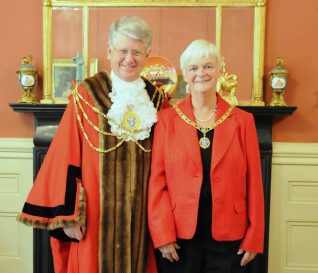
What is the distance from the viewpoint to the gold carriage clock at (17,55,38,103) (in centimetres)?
233

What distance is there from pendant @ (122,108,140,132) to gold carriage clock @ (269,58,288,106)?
3.51ft

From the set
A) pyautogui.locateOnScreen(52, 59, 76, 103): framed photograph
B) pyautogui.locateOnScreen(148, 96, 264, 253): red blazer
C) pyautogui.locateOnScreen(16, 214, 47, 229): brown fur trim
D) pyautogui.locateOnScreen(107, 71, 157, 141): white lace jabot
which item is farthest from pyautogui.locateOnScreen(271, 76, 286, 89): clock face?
pyautogui.locateOnScreen(16, 214, 47, 229): brown fur trim

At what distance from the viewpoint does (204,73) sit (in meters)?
1.43

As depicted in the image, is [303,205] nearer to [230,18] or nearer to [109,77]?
[230,18]

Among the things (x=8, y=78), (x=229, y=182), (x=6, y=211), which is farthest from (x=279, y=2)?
(x=6, y=211)

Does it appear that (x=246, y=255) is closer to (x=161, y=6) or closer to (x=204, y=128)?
(x=204, y=128)

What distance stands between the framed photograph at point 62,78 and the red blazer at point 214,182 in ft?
3.63

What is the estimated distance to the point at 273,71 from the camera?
2293 mm

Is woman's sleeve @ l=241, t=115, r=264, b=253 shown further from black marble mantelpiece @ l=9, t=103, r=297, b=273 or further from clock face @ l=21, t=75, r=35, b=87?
clock face @ l=21, t=75, r=35, b=87

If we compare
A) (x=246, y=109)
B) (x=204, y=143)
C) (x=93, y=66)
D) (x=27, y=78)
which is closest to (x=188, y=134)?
(x=204, y=143)

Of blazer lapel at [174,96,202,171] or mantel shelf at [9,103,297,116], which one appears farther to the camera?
mantel shelf at [9,103,297,116]

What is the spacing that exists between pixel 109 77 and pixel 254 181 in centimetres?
74

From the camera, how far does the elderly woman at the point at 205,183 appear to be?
1430 mm

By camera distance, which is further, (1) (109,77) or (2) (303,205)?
(2) (303,205)
